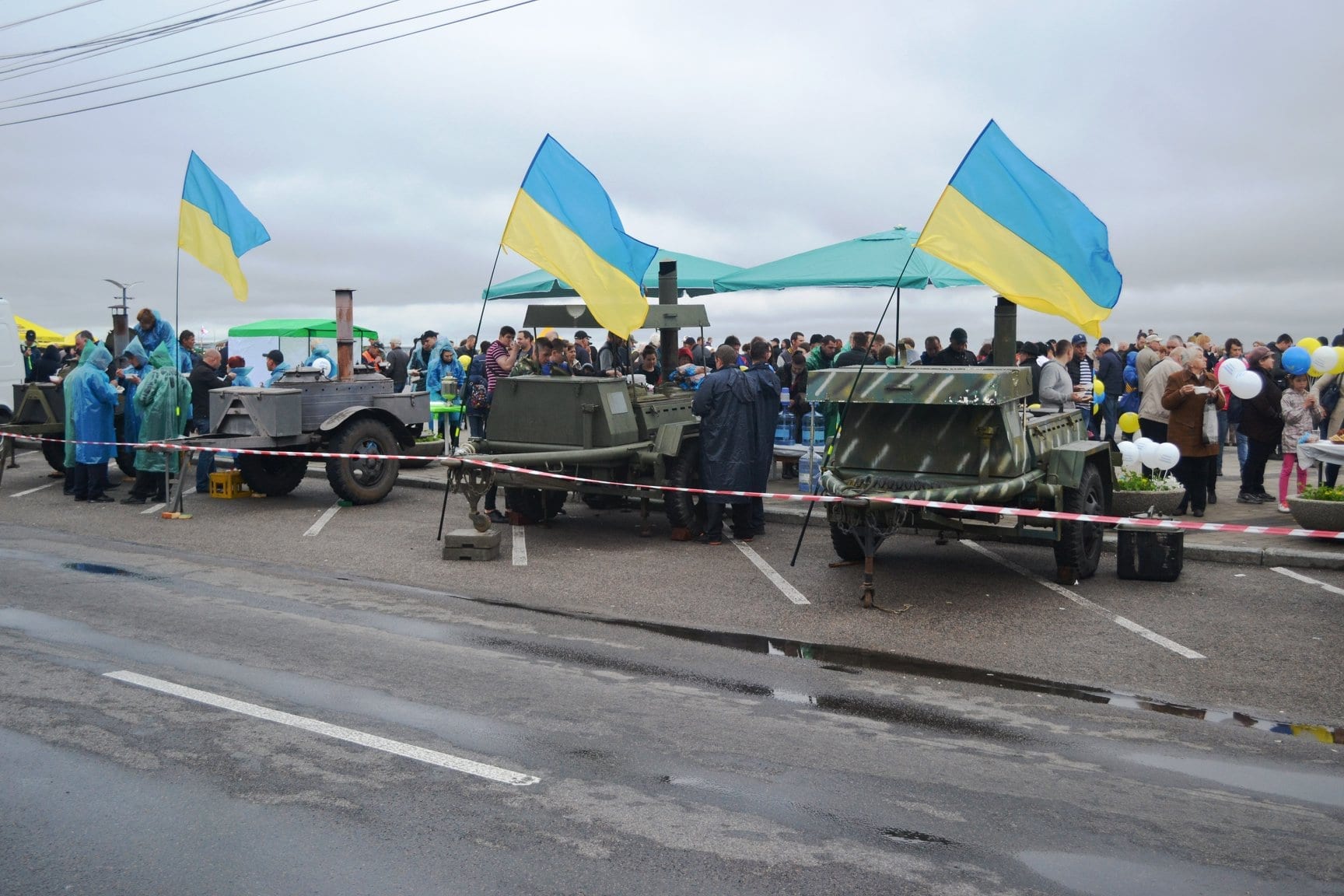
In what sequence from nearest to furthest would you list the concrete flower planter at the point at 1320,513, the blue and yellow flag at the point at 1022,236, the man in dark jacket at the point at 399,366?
the blue and yellow flag at the point at 1022,236 < the concrete flower planter at the point at 1320,513 < the man in dark jacket at the point at 399,366

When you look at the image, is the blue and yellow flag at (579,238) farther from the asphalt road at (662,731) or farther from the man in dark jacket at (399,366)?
the man in dark jacket at (399,366)

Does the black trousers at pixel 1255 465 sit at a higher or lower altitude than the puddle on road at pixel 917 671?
higher

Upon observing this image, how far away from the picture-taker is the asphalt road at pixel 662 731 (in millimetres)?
4141

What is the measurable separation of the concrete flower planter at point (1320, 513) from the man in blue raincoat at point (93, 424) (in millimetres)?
13453

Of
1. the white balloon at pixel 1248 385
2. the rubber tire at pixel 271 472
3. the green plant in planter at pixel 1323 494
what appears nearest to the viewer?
the green plant in planter at pixel 1323 494

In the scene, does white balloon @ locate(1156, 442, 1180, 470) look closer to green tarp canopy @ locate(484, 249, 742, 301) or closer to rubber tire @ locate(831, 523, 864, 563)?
rubber tire @ locate(831, 523, 864, 563)

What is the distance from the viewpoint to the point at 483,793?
4719 millimetres

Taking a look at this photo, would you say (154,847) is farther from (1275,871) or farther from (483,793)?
→ (1275,871)

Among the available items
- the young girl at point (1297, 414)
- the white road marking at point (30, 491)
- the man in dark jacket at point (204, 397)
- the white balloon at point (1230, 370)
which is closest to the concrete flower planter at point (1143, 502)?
the white balloon at point (1230, 370)

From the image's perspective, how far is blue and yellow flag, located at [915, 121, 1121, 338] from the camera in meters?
8.74

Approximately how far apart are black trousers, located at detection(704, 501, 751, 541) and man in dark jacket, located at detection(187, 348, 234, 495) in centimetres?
750

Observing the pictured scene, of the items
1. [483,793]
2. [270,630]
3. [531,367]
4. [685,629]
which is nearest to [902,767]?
[483,793]

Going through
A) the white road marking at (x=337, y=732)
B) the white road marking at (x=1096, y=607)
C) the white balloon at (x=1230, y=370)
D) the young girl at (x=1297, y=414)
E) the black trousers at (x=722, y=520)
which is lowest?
the white road marking at (x=337, y=732)

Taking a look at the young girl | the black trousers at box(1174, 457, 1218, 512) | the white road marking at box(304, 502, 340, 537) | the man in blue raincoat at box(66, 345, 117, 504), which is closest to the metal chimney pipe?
the white road marking at box(304, 502, 340, 537)
